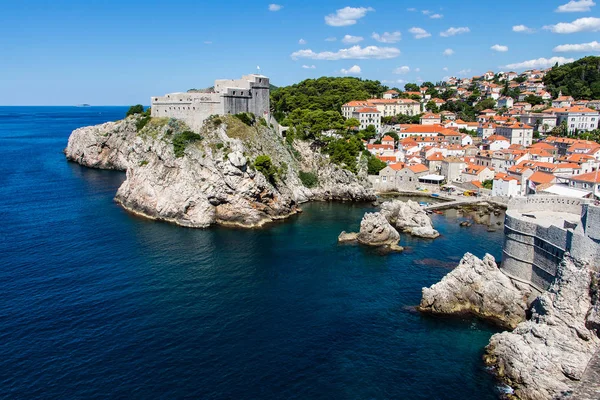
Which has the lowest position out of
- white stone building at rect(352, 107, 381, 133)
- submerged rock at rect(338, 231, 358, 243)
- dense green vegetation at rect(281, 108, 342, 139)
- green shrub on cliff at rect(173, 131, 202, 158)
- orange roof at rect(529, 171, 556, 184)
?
submerged rock at rect(338, 231, 358, 243)

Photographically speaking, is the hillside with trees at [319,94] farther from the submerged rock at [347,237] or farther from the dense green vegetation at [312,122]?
the submerged rock at [347,237]

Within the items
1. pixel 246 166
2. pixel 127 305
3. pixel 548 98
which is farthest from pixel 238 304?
pixel 548 98

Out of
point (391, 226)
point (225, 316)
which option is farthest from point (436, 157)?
point (225, 316)

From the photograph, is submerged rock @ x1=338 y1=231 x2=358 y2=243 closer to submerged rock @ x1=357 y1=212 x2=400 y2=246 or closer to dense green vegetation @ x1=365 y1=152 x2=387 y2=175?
submerged rock @ x1=357 y1=212 x2=400 y2=246

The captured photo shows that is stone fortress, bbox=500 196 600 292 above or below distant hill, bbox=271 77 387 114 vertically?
below

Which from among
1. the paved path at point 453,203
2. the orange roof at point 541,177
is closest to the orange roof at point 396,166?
the paved path at point 453,203

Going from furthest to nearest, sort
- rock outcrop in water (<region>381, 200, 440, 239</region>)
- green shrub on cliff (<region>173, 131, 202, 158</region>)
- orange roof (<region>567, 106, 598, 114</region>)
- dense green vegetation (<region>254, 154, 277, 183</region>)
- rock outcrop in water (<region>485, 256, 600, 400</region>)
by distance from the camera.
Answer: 1. orange roof (<region>567, 106, 598, 114</region>)
2. green shrub on cliff (<region>173, 131, 202, 158</region>)
3. dense green vegetation (<region>254, 154, 277, 183</region>)
4. rock outcrop in water (<region>381, 200, 440, 239</region>)
5. rock outcrop in water (<region>485, 256, 600, 400</region>)

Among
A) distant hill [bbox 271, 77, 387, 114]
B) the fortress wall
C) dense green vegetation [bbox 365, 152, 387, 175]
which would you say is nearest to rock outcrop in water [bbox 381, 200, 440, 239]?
the fortress wall
